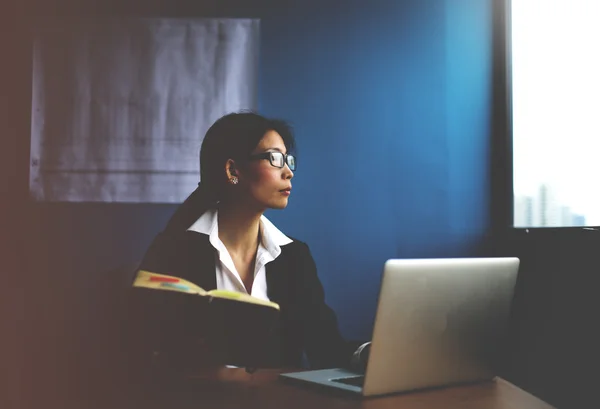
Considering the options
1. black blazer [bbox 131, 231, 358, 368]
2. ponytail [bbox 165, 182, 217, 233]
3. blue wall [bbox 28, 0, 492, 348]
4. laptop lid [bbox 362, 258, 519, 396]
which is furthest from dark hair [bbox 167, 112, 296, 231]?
laptop lid [bbox 362, 258, 519, 396]

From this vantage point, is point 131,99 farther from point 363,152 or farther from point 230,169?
point 363,152

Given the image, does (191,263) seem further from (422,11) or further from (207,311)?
(422,11)

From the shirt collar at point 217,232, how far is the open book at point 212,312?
726 millimetres

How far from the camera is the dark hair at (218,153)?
213 cm

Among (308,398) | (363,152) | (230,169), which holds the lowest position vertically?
(308,398)

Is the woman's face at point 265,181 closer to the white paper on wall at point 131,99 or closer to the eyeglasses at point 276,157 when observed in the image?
the eyeglasses at point 276,157

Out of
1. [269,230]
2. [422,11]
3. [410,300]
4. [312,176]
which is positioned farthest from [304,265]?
[422,11]

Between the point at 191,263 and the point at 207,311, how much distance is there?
0.77m

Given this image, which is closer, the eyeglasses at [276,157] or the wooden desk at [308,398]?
the wooden desk at [308,398]

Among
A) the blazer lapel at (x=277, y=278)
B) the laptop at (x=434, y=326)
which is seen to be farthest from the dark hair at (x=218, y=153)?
the laptop at (x=434, y=326)

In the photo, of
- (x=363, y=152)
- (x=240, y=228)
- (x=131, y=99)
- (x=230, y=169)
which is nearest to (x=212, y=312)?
(x=240, y=228)

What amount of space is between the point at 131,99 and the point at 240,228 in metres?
0.92

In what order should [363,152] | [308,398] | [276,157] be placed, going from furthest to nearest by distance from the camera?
[363,152]
[276,157]
[308,398]

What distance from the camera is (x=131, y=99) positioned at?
105 inches
